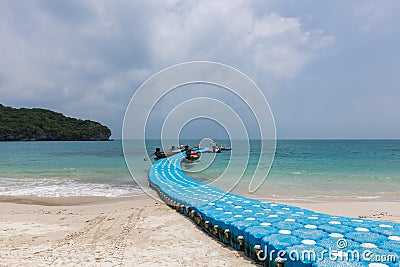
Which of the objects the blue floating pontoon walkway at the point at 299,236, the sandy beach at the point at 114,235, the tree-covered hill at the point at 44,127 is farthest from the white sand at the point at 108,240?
the tree-covered hill at the point at 44,127

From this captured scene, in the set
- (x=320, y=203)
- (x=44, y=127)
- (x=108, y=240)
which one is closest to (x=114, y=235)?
(x=108, y=240)

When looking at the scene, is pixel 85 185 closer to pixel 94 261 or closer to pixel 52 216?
pixel 52 216

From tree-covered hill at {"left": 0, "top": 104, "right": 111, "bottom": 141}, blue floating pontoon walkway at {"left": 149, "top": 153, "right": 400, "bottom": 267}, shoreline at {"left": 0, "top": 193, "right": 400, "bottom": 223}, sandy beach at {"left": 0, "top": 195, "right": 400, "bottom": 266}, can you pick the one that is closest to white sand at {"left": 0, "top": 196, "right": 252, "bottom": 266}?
sandy beach at {"left": 0, "top": 195, "right": 400, "bottom": 266}

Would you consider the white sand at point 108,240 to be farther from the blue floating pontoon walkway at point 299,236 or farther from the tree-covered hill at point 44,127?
the tree-covered hill at point 44,127

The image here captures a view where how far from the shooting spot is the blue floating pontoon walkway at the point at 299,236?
322 cm

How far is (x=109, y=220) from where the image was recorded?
708 centimetres

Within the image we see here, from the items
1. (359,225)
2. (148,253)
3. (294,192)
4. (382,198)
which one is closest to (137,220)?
(148,253)


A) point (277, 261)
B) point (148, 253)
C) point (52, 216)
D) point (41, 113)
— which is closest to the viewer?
point (277, 261)

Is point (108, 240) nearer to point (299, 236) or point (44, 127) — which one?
point (299, 236)

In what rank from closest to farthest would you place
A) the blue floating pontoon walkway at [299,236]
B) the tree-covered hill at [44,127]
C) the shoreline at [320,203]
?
the blue floating pontoon walkway at [299,236], the shoreline at [320,203], the tree-covered hill at [44,127]

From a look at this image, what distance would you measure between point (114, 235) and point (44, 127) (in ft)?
399

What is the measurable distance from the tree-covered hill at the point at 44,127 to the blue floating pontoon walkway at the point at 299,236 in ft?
387

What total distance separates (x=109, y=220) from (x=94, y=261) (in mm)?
2774

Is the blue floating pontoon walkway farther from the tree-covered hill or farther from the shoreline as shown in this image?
the tree-covered hill
